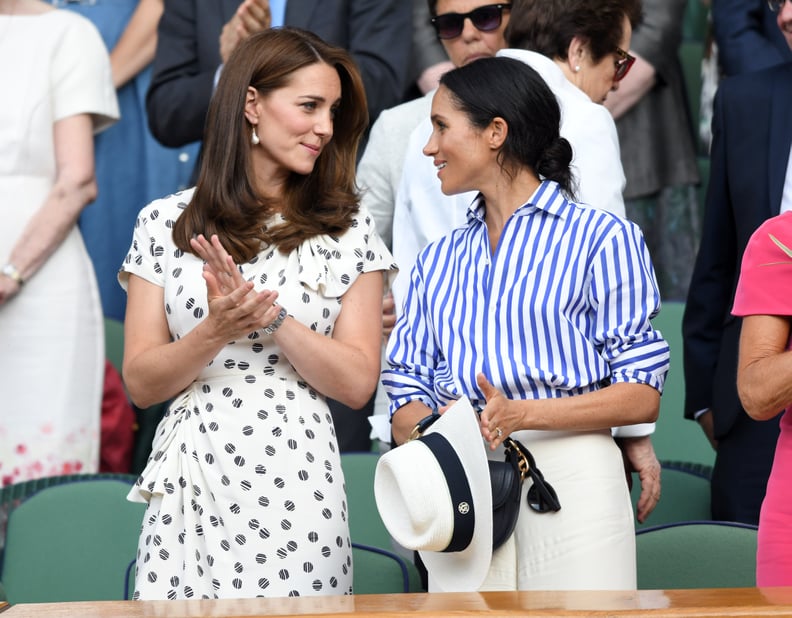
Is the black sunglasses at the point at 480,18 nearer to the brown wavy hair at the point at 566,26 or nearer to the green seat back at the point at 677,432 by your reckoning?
the brown wavy hair at the point at 566,26

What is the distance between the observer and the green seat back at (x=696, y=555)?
10.8ft

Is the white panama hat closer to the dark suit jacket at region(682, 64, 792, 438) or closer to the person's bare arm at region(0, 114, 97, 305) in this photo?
the dark suit jacket at region(682, 64, 792, 438)

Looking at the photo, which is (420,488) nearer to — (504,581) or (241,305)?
(504,581)

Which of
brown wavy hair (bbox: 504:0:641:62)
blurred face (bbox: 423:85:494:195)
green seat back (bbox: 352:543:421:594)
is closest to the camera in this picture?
blurred face (bbox: 423:85:494:195)

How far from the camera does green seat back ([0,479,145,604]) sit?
4.03m

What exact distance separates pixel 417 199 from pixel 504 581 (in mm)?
1309

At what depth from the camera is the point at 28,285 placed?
5.03 metres

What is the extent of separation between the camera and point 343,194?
10.9 ft

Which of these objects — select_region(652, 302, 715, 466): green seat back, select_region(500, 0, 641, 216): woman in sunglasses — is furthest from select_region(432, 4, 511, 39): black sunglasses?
select_region(652, 302, 715, 466): green seat back

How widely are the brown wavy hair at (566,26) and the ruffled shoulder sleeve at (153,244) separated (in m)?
1.05

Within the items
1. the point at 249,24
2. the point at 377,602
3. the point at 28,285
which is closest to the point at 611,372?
A: the point at 377,602

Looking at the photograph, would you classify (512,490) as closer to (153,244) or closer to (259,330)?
(259,330)

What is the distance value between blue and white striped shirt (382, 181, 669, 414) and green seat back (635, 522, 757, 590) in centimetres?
52

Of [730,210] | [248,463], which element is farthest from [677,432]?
[248,463]
